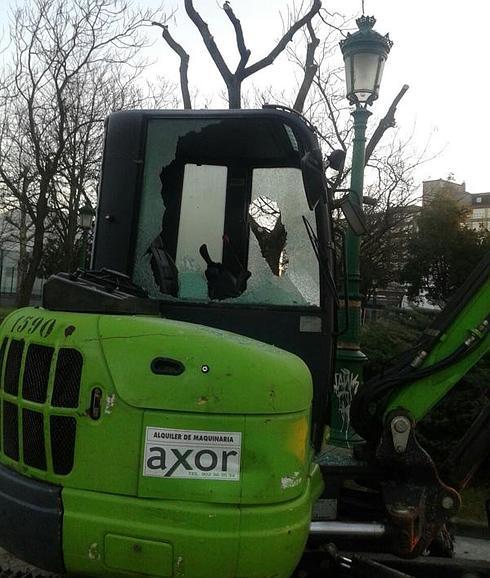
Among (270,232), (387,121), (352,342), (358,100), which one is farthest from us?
(387,121)

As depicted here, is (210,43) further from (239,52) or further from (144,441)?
(144,441)

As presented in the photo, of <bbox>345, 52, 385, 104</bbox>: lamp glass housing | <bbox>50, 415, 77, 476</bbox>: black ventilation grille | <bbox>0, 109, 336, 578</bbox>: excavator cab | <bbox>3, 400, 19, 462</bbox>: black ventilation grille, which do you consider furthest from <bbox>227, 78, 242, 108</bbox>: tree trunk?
<bbox>50, 415, 77, 476</bbox>: black ventilation grille

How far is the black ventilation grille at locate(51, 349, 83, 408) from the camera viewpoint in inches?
92.4

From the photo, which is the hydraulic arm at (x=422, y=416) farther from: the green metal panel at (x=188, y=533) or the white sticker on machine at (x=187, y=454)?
the white sticker on machine at (x=187, y=454)

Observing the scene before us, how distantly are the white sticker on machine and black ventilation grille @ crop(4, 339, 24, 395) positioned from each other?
717 mm

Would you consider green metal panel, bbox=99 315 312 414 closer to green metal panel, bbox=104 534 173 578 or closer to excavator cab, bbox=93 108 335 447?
green metal panel, bbox=104 534 173 578

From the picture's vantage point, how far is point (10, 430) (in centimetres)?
262

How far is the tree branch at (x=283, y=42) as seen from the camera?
13.4 metres

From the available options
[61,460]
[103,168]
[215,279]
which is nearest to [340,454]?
[215,279]

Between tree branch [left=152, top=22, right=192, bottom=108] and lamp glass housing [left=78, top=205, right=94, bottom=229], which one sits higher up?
tree branch [left=152, top=22, right=192, bottom=108]

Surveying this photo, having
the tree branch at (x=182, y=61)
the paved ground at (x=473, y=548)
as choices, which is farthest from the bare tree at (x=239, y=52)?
the paved ground at (x=473, y=548)

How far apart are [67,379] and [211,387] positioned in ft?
1.93

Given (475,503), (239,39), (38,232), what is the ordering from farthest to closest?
(38,232) < (239,39) < (475,503)

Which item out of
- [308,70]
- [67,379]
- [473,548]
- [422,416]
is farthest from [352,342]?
→ [308,70]
